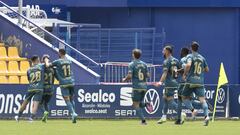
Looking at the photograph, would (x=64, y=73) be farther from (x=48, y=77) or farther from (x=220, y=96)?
(x=220, y=96)

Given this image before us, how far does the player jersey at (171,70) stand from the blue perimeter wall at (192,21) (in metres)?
14.9

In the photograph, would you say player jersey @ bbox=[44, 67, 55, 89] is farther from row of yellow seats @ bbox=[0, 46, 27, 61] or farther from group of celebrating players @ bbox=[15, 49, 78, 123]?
row of yellow seats @ bbox=[0, 46, 27, 61]

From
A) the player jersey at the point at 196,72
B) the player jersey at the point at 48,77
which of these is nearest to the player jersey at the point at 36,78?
the player jersey at the point at 48,77

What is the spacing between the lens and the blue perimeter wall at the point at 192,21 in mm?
42031

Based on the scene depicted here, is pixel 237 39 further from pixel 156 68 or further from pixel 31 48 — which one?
pixel 31 48

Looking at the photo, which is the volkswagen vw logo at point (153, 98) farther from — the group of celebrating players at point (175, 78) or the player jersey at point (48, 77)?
the player jersey at point (48, 77)

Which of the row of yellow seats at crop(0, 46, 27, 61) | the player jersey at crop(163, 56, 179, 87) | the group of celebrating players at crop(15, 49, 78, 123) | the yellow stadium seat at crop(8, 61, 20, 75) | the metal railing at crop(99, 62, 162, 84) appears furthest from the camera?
the metal railing at crop(99, 62, 162, 84)

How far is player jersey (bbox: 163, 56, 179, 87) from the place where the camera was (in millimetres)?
26953

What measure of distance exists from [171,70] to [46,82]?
3.95 m

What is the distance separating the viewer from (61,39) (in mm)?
40188

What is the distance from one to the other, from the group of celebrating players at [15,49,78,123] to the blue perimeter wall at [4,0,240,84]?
13.8 meters

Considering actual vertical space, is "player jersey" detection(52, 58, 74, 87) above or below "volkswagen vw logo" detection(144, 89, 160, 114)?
above

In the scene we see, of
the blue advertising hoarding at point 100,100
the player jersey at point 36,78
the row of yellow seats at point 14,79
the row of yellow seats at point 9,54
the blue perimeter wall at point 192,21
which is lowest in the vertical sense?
the blue advertising hoarding at point 100,100

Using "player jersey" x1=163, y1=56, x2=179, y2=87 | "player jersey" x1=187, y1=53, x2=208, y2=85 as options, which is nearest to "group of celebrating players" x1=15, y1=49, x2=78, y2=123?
"player jersey" x1=163, y1=56, x2=179, y2=87
